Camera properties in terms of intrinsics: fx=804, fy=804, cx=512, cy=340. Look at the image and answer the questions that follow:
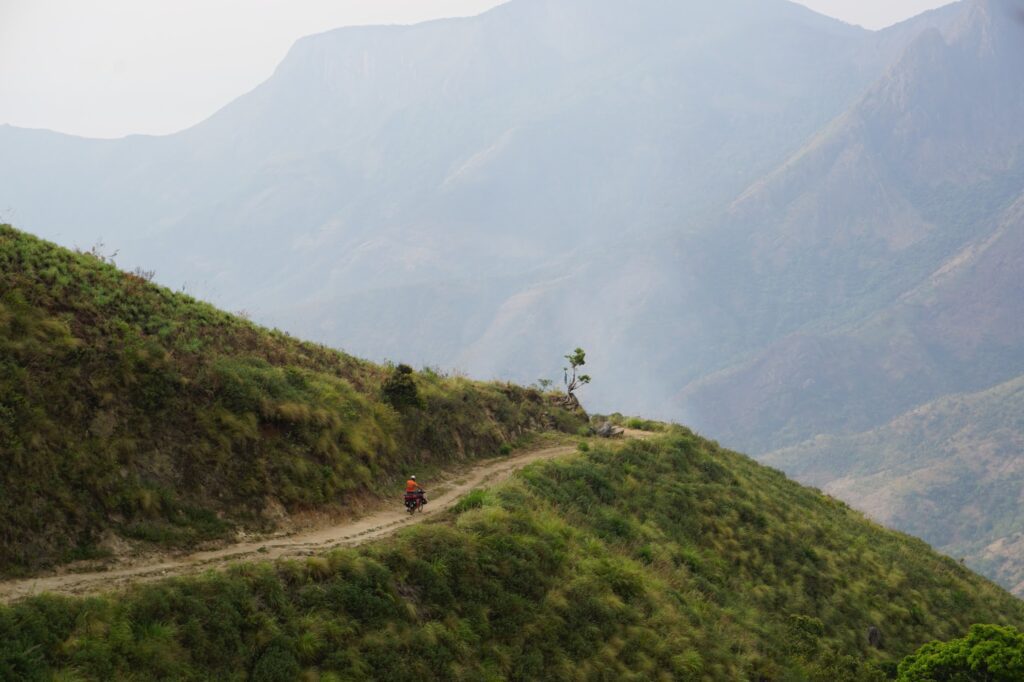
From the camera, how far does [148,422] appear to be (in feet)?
71.5

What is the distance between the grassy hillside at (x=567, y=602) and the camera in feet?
51.1

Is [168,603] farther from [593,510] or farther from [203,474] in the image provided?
[593,510]

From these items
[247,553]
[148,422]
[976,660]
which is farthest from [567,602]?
[976,660]

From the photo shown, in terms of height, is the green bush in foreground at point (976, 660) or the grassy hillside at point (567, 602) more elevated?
the grassy hillside at point (567, 602)

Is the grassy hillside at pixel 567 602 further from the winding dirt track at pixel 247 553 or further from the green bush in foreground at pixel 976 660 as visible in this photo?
the green bush in foreground at pixel 976 660

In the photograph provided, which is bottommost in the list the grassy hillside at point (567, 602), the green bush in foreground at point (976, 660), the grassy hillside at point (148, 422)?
the green bush in foreground at point (976, 660)

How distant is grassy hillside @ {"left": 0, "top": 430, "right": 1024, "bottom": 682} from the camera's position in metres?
15.6

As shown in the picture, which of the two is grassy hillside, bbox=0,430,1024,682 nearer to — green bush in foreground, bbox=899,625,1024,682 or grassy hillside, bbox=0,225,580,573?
green bush in foreground, bbox=899,625,1024,682

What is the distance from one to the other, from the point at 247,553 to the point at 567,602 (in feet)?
29.1

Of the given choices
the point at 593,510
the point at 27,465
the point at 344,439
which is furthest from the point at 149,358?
the point at 593,510

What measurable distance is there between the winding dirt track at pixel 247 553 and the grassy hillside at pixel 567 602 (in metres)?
1.14

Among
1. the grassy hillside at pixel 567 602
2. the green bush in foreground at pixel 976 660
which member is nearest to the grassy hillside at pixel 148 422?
the grassy hillside at pixel 567 602

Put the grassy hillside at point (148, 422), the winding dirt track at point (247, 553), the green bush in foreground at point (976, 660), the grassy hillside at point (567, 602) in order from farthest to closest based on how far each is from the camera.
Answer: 1. the green bush in foreground at point (976, 660)
2. the grassy hillside at point (148, 422)
3. the winding dirt track at point (247, 553)
4. the grassy hillside at point (567, 602)

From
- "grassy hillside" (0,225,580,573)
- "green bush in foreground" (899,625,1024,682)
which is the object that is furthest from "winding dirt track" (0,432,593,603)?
"green bush in foreground" (899,625,1024,682)
